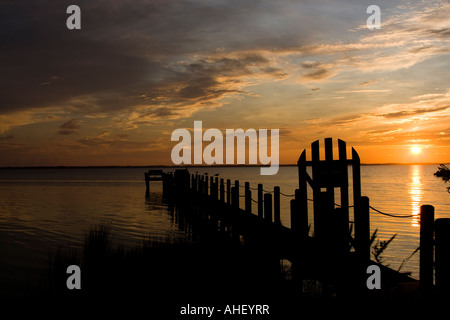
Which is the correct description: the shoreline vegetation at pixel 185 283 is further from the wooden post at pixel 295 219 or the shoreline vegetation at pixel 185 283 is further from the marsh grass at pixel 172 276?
the wooden post at pixel 295 219

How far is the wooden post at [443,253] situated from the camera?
5.68m

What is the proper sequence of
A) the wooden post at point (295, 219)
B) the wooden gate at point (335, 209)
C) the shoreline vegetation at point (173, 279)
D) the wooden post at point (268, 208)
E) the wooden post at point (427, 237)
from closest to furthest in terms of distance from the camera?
the wooden post at point (427, 237), the shoreline vegetation at point (173, 279), the wooden gate at point (335, 209), the wooden post at point (295, 219), the wooden post at point (268, 208)

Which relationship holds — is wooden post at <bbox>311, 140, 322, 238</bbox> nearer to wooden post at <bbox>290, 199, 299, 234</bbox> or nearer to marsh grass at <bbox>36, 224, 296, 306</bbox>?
wooden post at <bbox>290, 199, 299, 234</bbox>

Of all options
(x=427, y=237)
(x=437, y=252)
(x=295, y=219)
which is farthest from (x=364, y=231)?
(x=295, y=219)

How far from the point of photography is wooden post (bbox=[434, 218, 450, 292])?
568 centimetres

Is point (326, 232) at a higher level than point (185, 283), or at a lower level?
higher

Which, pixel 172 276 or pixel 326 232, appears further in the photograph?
Result: pixel 172 276

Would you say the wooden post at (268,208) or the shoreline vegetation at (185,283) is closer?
the shoreline vegetation at (185,283)

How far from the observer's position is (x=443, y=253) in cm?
576

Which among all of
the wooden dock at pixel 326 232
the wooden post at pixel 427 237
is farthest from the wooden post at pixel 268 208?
the wooden post at pixel 427 237

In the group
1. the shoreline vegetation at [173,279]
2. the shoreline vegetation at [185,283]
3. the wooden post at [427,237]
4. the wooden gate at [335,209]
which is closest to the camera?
the wooden post at [427,237]

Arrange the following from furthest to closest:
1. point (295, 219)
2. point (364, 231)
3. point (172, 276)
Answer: point (295, 219) → point (172, 276) → point (364, 231)

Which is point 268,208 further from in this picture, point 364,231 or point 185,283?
point 364,231

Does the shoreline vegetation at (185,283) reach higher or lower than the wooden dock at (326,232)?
lower
